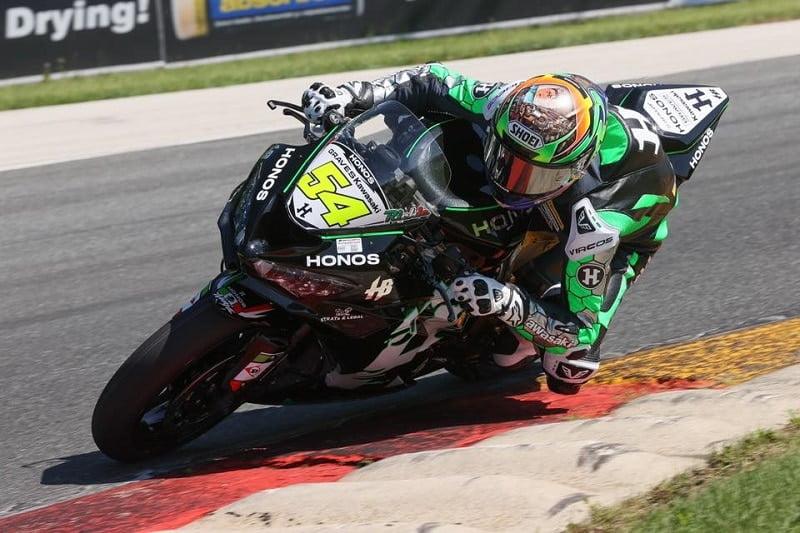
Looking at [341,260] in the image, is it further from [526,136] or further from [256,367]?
[526,136]

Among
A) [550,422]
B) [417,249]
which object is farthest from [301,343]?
[550,422]

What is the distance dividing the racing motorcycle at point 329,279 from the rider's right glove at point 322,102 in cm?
7

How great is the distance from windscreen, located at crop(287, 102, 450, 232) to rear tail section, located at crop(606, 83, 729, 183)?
143 centimetres

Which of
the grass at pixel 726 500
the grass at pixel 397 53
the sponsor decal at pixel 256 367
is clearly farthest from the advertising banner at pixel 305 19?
the grass at pixel 726 500

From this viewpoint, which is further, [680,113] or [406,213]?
[680,113]

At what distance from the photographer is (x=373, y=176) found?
183 inches

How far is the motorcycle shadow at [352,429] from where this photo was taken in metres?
4.91

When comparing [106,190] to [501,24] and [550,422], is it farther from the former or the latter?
[501,24]

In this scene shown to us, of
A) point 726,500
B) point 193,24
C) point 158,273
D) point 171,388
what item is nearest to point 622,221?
point 726,500

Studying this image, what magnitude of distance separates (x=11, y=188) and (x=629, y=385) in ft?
19.4

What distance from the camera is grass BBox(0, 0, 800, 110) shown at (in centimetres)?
1350

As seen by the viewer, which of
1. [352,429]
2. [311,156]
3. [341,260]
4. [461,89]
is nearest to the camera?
[341,260]

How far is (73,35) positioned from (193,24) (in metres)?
1.59

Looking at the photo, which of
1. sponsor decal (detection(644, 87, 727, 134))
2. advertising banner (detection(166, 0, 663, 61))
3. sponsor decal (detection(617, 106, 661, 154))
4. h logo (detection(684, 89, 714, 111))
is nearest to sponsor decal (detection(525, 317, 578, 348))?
sponsor decal (detection(617, 106, 661, 154))
